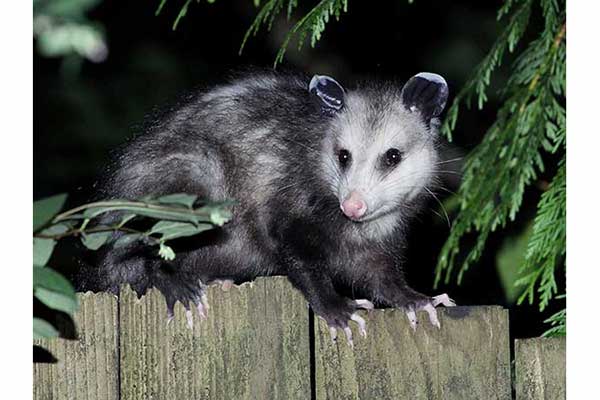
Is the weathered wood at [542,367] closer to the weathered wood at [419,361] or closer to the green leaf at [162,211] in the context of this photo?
→ the weathered wood at [419,361]

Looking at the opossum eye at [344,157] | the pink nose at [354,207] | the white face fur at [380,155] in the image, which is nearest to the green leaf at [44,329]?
the pink nose at [354,207]

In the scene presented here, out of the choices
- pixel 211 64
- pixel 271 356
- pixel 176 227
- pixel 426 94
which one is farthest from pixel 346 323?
pixel 211 64

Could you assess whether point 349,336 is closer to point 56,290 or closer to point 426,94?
point 56,290

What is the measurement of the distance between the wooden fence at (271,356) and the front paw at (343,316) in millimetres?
A: 15

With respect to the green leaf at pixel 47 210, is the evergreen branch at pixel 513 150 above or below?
above

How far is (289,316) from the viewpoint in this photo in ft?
7.06

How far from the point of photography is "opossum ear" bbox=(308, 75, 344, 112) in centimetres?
316

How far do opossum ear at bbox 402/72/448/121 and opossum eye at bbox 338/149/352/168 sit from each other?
275 millimetres

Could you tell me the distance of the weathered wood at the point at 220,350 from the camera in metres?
2.12

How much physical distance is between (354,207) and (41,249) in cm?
135

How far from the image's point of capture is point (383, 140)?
3258mm

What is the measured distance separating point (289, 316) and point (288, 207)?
1.10 m

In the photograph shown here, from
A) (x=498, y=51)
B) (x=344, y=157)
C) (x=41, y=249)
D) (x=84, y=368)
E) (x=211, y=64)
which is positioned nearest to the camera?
(x=41, y=249)
